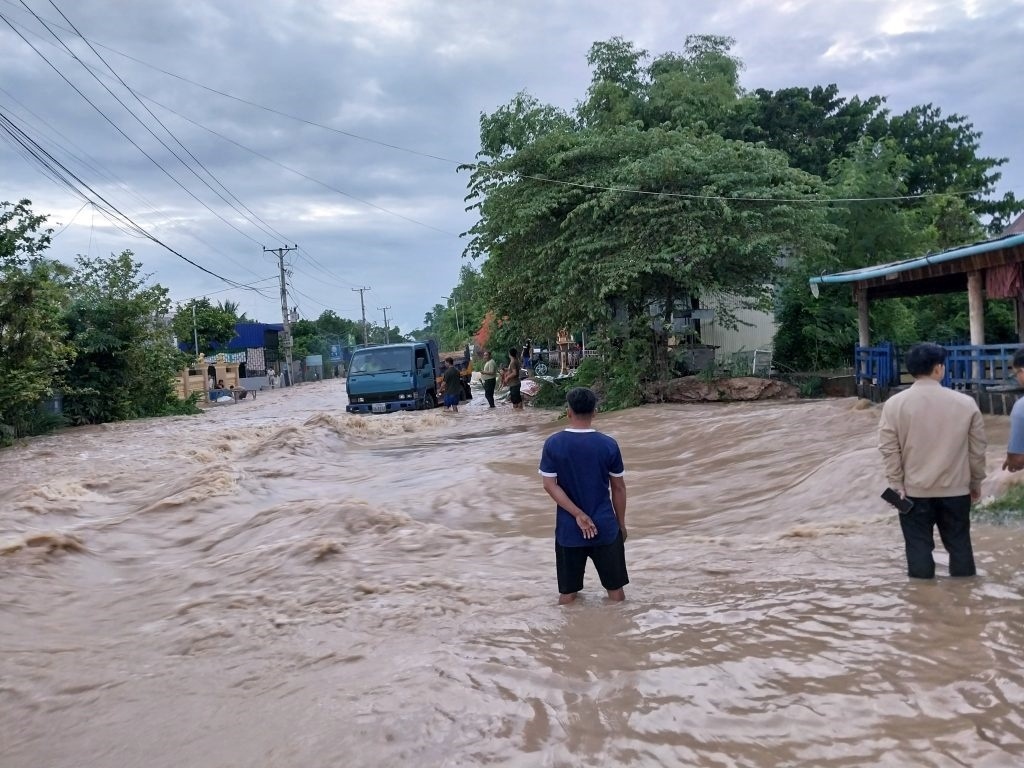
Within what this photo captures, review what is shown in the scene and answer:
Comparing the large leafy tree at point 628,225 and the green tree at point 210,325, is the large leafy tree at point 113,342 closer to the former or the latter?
the large leafy tree at point 628,225

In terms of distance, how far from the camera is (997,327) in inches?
900

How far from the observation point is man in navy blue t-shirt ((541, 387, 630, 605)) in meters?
4.78

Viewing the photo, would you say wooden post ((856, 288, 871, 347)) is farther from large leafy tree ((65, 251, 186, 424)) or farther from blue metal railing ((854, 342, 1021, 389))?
large leafy tree ((65, 251, 186, 424))

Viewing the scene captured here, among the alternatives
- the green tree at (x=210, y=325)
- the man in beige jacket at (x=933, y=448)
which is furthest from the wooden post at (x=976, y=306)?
the green tree at (x=210, y=325)

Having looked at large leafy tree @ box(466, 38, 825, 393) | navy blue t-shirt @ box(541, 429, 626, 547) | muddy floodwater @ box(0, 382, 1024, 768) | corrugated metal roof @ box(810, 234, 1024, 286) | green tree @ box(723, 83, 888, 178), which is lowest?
muddy floodwater @ box(0, 382, 1024, 768)

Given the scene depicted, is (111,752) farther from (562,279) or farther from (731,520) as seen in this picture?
(562,279)

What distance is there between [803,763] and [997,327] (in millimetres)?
23202

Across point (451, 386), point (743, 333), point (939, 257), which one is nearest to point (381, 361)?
point (451, 386)

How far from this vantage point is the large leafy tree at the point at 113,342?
23.7m

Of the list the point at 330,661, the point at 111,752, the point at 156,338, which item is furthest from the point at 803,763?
the point at 156,338

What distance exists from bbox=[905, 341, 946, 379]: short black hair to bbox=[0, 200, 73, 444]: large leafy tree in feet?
57.8

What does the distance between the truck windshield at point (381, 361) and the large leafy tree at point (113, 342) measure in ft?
22.3

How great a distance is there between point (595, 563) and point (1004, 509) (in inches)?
136

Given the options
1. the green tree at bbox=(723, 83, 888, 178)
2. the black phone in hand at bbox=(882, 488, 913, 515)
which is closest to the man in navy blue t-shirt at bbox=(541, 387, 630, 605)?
the black phone in hand at bbox=(882, 488, 913, 515)
